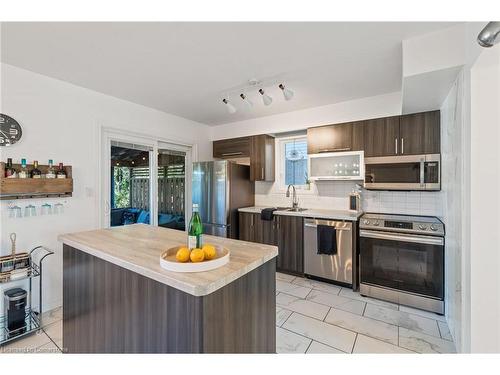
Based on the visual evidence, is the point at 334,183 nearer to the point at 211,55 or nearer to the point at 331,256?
the point at 331,256

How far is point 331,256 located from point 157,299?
241cm

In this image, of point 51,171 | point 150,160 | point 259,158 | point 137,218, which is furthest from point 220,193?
point 51,171

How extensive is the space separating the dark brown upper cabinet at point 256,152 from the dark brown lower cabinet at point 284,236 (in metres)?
0.72

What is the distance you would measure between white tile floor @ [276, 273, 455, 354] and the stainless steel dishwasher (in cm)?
21

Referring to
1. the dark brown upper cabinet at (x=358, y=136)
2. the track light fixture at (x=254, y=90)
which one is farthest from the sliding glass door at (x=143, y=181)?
the dark brown upper cabinet at (x=358, y=136)

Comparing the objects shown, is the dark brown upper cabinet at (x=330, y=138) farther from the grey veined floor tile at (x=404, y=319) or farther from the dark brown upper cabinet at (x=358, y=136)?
the grey veined floor tile at (x=404, y=319)

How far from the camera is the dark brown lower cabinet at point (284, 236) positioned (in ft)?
10.8

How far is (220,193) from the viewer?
147 inches

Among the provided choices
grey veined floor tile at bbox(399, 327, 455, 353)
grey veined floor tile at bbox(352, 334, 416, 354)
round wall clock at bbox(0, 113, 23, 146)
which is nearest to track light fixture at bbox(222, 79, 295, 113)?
round wall clock at bbox(0, 113, 23, 146)

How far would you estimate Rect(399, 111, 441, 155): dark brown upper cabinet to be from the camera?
2637 mm

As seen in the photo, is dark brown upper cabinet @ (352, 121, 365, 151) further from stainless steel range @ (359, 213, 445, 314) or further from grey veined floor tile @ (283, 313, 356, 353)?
grey veined floor tile @ (283, 313, 356, 353)

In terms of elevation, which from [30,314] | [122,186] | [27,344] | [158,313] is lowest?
[27,344]
